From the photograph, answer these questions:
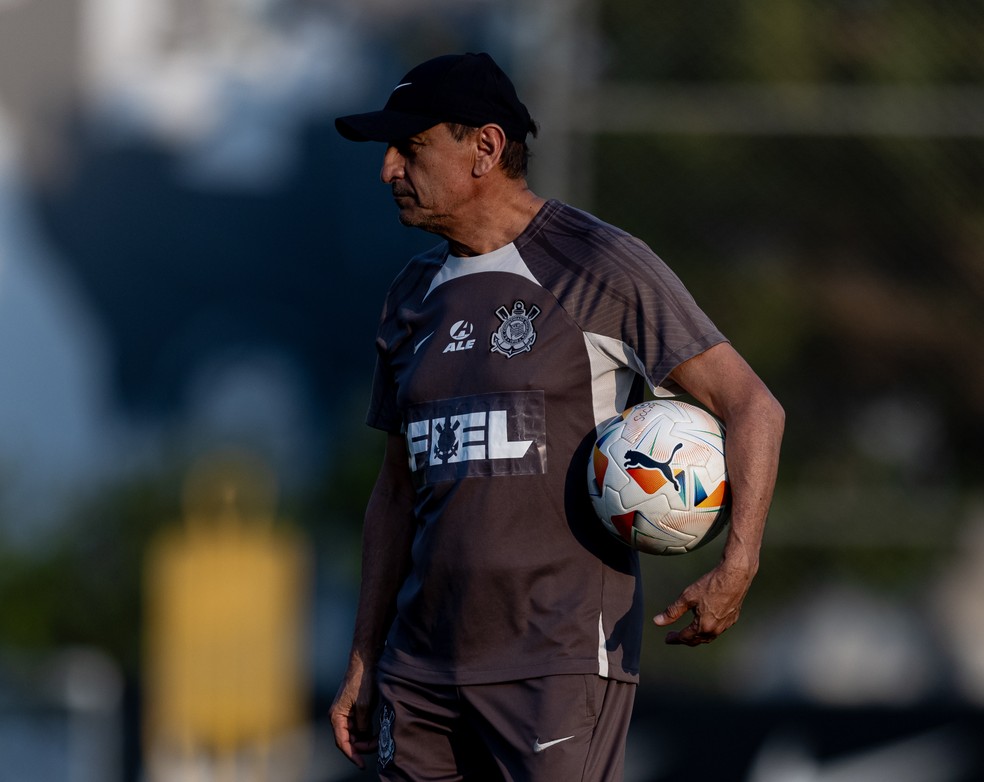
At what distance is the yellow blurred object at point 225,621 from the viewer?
793cm

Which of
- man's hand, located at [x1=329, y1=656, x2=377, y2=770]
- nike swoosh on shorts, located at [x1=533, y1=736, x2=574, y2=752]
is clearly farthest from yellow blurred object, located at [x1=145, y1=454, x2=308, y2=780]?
nike swoosh on shorts, located at [x1=533, y1=736, x2=574, y2=752]

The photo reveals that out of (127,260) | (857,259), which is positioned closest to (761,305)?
(857,259)

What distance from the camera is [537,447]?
3.64 meters

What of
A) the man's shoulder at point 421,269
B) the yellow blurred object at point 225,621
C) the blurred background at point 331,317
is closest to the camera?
the man's shoulder at point 421,269

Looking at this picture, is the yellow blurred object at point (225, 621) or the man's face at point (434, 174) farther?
the yellow blurred object at point (225, 621)

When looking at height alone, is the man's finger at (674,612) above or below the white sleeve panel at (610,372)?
below

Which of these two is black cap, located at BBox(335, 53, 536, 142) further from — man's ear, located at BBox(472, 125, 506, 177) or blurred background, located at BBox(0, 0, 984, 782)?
blurred background, located at BBox(0, 0, 984, 782)

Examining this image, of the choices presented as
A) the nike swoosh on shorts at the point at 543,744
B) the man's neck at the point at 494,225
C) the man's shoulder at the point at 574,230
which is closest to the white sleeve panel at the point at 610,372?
the man's shoulder at the point at 574,230

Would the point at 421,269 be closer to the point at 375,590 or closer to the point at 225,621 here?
the point at 375,590

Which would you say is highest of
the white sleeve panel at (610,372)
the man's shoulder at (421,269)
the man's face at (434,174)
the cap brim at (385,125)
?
the cap brim at (385,125)

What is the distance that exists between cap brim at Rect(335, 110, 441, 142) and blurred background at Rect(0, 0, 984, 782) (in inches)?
155

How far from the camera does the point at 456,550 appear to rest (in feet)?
12.1

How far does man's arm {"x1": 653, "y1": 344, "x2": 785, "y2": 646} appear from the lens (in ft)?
11.0

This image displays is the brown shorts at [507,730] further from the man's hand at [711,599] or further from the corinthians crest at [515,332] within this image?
the corinthians crest at [515,332]
